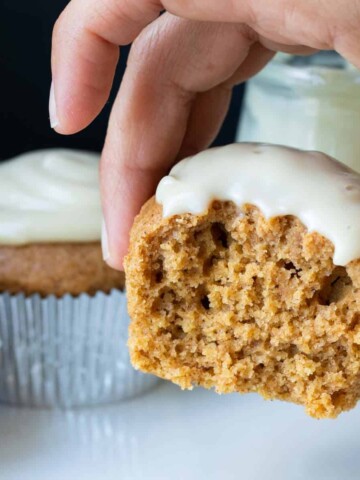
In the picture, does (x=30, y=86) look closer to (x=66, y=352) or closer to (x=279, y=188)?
(x=66, y=352)

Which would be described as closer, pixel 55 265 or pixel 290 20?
pixel 290 20

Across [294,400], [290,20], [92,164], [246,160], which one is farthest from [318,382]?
[92,164]

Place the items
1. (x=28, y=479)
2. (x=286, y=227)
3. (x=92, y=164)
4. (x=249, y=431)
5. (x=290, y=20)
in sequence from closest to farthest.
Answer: (x=290, y=20) < (x=286, y=227) < (x=28, y=479) < (x=249, y=431) < (x=92, y=164)

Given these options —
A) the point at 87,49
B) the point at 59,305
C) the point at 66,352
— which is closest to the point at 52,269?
the point at 59,305

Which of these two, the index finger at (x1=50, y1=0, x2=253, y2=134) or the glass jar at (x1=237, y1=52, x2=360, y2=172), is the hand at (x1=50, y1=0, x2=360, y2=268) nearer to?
the index finger at (x1=50, y1=0, x2=253, y2=134)

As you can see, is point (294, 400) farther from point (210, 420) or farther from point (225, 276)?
point (210, 420)

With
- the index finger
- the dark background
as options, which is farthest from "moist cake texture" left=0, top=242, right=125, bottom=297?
the dark background

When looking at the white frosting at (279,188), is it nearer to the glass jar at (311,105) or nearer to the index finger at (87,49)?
the index finger at (87,49)

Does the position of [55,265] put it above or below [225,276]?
below
